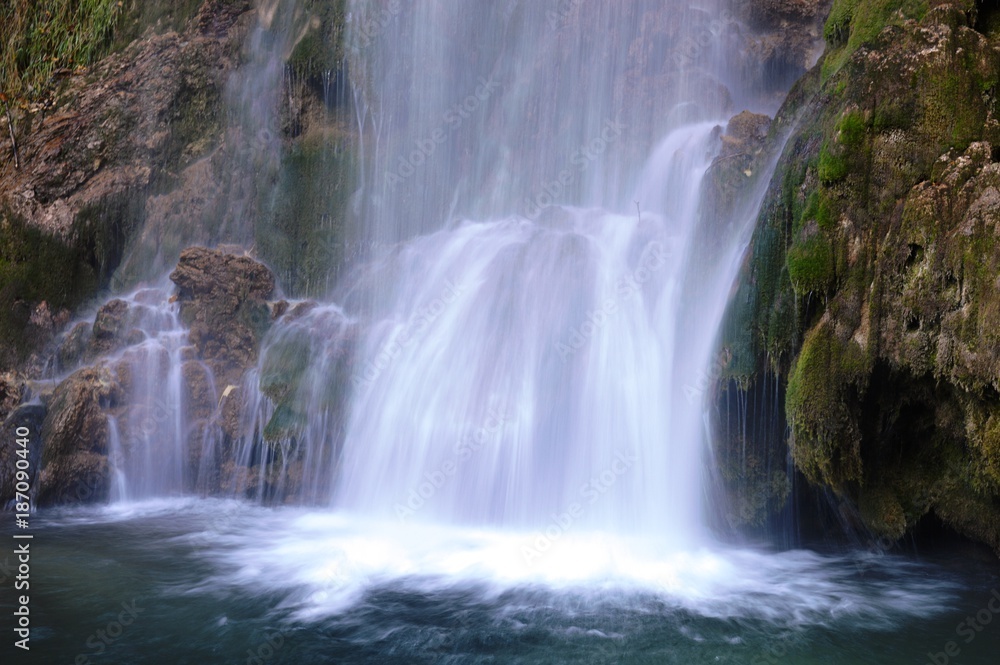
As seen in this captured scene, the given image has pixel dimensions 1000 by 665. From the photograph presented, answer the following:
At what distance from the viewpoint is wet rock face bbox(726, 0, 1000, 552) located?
663cm

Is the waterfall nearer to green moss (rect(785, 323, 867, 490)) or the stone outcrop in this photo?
green moss (rect(785, 323, 867, 490))

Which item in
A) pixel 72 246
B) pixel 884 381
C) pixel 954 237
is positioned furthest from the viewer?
pixel 72 246

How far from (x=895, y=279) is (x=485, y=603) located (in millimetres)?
4762

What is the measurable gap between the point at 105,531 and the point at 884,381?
378 inches

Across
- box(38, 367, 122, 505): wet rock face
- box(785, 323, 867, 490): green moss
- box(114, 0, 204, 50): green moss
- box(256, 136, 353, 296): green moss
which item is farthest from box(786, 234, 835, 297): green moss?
box(114, 0, 204, 50): green moss

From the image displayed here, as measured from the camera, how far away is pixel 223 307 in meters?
14.0

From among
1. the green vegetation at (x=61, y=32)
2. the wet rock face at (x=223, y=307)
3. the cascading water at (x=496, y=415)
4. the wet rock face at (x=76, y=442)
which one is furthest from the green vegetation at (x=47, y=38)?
the wet rock face at (x=76, y=442)

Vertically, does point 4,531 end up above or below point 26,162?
below

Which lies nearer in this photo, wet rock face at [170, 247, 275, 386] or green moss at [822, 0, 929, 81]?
green moss at [822, 0, 929, 81]

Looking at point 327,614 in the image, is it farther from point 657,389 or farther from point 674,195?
point 674,195

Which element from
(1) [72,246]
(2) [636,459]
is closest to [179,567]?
(2) [636,459]

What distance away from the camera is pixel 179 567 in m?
8.92

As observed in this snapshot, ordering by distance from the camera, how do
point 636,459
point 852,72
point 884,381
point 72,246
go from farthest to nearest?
point 72,246, point 636,459, point 852,72, point 884,381

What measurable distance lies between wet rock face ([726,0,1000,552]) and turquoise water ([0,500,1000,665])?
3.43 ft
